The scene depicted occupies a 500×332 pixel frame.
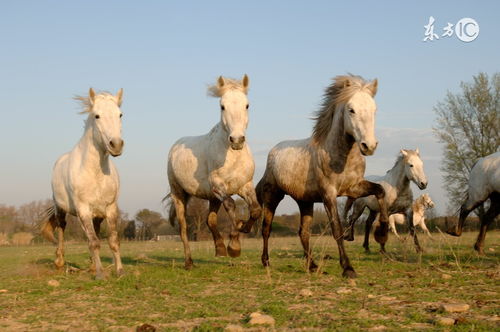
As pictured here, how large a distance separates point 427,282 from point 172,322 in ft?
11.2

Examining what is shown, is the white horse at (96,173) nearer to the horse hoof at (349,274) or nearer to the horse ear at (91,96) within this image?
the horse ear at (91,96)

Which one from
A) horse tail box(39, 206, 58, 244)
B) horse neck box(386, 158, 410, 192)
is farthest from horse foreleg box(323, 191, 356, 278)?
horse neck box(386, 158, 410, 192)

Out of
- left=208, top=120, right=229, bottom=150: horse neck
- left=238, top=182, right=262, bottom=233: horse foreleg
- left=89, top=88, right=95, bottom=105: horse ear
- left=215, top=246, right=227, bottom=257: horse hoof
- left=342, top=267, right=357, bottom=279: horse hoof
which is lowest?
left=342, top=267, right=357, bottom=279: horse hoof

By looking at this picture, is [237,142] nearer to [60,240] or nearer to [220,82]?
[220,82]

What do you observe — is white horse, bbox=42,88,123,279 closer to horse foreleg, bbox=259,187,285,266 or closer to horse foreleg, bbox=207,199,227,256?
horse foreleg, bbox=207,199,227,256

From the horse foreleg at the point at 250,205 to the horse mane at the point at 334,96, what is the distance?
1.36m

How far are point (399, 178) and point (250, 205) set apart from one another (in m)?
6.26

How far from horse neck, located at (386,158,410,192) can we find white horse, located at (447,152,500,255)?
86.6 inches

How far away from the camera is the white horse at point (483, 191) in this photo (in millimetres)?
11320

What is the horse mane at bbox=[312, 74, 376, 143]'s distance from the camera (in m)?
8.28

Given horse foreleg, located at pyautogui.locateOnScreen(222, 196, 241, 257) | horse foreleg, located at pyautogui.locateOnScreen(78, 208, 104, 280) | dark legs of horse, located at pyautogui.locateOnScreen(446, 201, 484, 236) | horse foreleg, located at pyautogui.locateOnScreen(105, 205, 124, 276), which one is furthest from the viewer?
dark legs of horse, located at pyautogui.locateOnScreen(446, 201, 484, 236)

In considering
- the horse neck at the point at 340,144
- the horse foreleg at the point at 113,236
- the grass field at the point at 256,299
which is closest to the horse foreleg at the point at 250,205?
the grass field at the point at 256,299

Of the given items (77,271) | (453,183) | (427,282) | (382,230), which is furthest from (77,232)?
(427,282)

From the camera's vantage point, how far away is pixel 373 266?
9430mm
